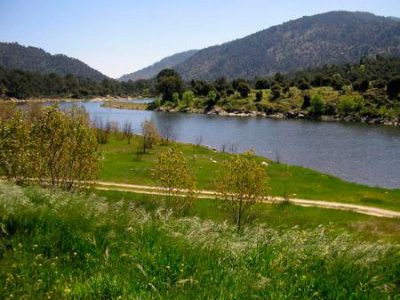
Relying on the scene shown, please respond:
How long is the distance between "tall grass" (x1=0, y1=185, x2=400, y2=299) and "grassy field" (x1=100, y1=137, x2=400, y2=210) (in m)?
27.8

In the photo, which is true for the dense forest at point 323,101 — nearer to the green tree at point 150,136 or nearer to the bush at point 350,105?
the bush at point 350,105

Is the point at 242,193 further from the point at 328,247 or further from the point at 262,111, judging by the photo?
the point at 262,111

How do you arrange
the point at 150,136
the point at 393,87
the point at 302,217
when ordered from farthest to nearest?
the point at 393,87
the point at 150,136
the point at 302,217

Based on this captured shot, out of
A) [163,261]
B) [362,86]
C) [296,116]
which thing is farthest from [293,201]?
[362,86]

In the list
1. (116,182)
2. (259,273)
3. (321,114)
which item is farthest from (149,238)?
(321,114)

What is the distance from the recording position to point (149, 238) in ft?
32.8

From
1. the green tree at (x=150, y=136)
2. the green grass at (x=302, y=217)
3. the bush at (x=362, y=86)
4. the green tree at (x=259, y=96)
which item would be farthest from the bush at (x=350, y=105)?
the green grass at (x=302, y=217)

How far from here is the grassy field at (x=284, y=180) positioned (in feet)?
147

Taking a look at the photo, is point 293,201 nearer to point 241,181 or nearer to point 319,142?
point 241,181

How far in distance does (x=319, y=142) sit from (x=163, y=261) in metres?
94.9

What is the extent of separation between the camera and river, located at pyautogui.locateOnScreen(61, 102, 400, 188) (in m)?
70.2

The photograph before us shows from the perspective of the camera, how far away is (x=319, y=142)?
99500mm

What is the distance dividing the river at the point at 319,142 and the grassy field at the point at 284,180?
1173 cm

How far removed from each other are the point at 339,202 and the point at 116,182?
23.5m
